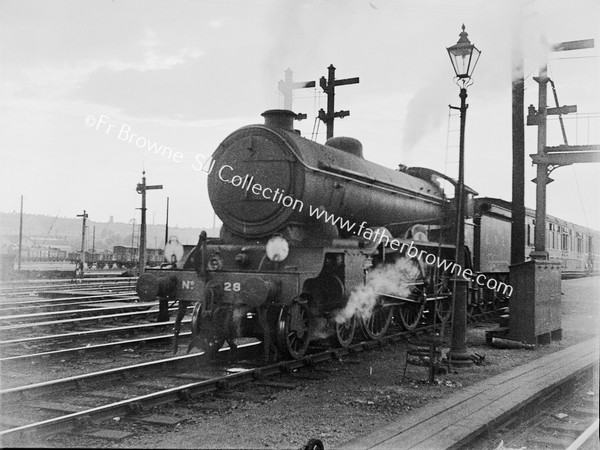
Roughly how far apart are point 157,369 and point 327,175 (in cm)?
358

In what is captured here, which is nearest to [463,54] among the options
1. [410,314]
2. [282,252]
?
[282,252]

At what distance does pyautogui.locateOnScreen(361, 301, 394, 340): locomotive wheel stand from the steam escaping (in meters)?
0.22

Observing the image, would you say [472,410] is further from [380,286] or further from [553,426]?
[380,286]

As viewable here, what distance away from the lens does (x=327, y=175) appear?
8312mm

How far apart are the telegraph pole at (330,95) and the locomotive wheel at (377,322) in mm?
6372

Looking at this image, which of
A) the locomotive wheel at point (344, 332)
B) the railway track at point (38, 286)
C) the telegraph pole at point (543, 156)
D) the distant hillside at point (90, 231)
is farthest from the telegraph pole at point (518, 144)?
the distant hillside at point (90, 231)

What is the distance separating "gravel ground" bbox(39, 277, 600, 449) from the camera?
186 inches

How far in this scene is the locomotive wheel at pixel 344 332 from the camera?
878 cm

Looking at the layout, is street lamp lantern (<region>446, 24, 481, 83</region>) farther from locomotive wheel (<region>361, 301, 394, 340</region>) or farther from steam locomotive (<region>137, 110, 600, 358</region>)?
locomotive wheel (<region>361, 301, 394, 340</region>)

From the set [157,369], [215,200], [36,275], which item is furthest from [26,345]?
[36,275]

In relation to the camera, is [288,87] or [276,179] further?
[288,87]

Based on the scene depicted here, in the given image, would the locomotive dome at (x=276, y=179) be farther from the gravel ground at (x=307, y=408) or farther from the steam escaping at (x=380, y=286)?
the gravel ground at (x=307, y=408)

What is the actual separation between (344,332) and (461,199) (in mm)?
2803

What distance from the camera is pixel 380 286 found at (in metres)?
9.42
